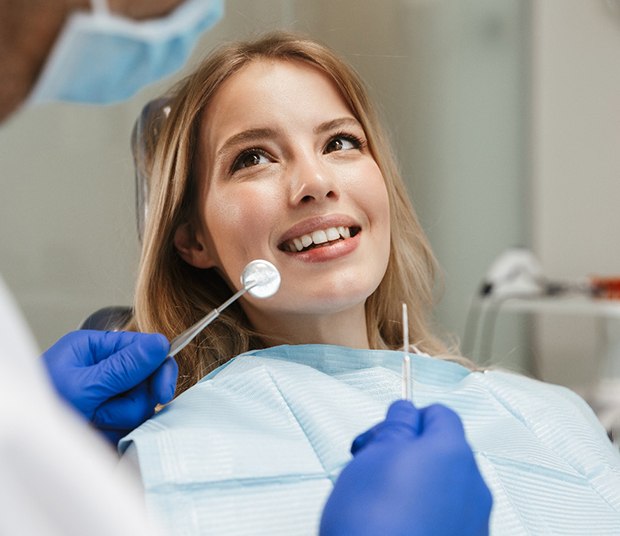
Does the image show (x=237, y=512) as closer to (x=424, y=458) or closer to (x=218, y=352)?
(x=424, y=458)

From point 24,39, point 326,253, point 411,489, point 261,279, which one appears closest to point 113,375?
point 261,279

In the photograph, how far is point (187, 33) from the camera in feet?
2.41

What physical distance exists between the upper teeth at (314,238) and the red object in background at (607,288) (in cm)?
176

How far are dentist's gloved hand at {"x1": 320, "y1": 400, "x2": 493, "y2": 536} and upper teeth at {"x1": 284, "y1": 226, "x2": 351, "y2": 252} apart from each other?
1.42ft

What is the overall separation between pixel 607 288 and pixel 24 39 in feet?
8.11

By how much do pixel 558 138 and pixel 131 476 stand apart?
2.80m

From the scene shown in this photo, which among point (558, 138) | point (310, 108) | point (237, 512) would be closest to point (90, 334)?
point (237, 512)

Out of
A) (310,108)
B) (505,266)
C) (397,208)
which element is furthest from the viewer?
(505,266)

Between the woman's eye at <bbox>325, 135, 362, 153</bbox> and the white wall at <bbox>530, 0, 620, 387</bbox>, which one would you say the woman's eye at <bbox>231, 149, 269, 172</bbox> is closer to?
the woman's eye at <bbox>325, 135, 362, 153</bbox>

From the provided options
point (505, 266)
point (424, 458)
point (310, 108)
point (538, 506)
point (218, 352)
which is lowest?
point (505, 266)

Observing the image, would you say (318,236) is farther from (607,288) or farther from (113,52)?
(607,288)

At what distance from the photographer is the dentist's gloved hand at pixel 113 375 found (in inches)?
41.4

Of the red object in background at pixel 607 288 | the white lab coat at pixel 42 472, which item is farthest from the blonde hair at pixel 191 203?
the red object in background at pixel 607 288

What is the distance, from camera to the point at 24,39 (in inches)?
23.1
